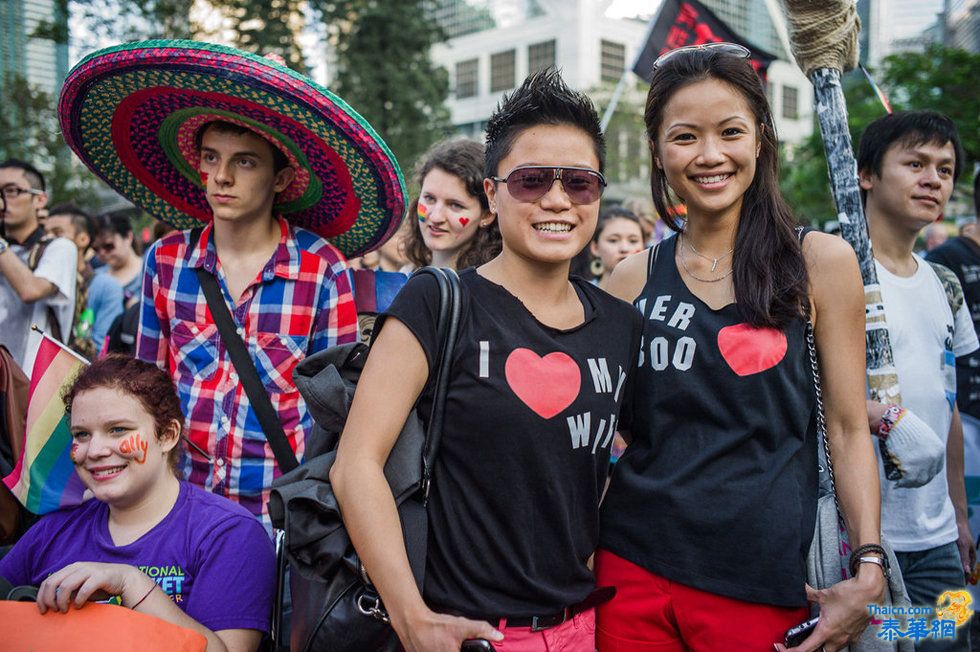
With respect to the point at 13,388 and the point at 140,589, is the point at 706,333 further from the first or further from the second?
the point at 13,388

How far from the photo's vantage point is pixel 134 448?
89.4 inches

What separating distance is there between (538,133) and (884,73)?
28.3 m

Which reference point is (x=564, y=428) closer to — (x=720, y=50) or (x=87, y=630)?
(x=720, y=50)

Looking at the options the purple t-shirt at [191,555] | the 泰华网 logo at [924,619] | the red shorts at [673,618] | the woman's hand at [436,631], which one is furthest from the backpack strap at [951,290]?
the purple t-shirt at [191,555]

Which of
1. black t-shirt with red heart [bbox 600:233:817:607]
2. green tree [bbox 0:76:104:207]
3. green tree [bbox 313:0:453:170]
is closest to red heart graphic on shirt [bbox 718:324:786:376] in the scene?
black t-shirt with red heart [bbox 600:233:817:607]

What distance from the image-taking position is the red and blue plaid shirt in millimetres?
2627

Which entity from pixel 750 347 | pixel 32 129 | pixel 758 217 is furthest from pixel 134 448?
pixel 32 129

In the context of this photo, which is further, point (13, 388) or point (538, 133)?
point (13, 388)

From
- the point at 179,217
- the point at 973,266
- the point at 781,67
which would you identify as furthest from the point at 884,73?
the point at 781,67

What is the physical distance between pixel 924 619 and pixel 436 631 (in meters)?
1.46

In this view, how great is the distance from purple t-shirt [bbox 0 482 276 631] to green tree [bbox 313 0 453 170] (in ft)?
72.6

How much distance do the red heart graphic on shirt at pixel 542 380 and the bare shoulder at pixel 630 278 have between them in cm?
49

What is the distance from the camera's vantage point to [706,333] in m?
2.09

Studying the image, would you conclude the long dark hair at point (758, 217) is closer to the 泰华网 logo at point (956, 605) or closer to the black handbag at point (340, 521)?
the black handbag at point (340, 521)
